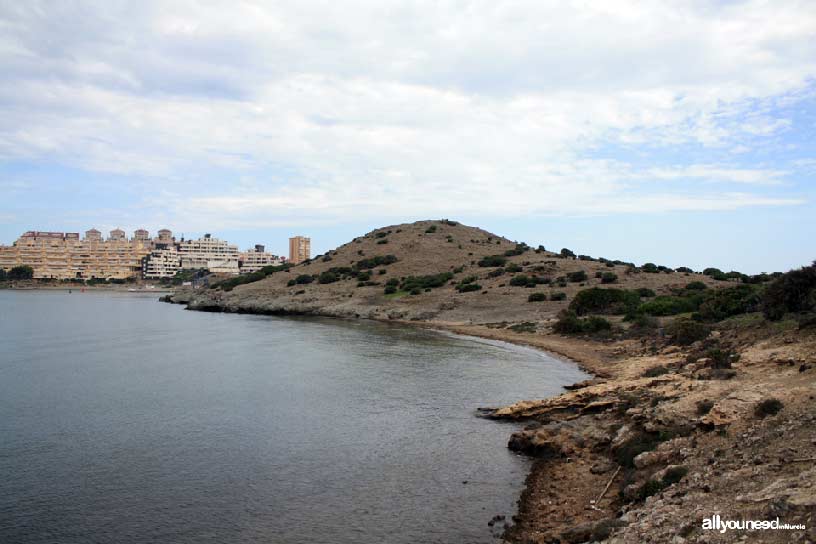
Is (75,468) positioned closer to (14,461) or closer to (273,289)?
(14,461)

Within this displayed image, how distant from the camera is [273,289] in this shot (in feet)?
330

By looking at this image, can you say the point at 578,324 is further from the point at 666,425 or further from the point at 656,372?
the point at 666,425

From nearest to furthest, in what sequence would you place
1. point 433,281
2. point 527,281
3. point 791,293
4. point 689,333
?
point 791,293 < point 689,333 < point 527,281 < point 433,281

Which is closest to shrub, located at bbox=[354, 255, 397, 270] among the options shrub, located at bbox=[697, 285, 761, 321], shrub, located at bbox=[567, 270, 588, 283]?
shrub, located at bbox=[567, 270, 588, 283]

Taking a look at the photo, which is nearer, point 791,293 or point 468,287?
point 791,293

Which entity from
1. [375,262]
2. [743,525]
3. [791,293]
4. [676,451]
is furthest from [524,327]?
[375,262]

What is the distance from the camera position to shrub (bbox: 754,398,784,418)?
587 inches

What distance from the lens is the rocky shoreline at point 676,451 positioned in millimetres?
10570

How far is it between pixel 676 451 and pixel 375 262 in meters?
92.6

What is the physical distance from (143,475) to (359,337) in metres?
37.1

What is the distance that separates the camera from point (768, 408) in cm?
1505

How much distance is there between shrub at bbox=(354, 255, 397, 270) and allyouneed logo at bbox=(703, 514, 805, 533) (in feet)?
316

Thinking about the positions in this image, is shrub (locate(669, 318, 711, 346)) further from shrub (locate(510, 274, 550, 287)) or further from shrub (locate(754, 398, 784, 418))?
shrub (locate(510, 274, 550, 287))

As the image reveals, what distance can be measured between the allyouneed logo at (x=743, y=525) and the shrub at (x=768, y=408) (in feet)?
20.0
